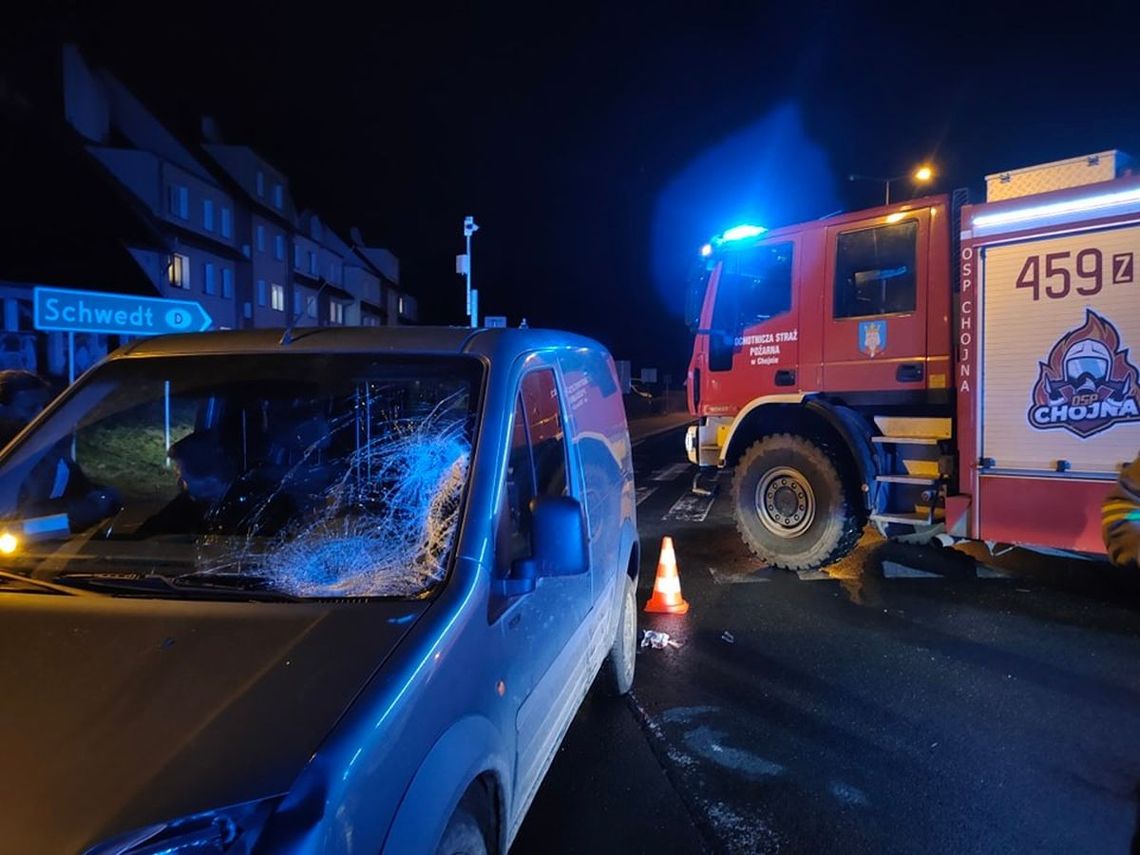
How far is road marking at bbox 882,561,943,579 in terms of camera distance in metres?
7.30

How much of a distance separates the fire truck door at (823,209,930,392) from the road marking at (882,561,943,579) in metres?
1.75

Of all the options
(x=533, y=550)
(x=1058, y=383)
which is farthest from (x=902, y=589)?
(x=533, y=550)

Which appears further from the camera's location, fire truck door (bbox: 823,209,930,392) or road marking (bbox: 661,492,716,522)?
road marking (bbox: 661,492,716,522)

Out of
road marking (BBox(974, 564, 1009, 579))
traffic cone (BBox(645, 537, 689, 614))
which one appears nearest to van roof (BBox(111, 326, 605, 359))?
traffic cone (BBox(645, 537, 689, 614))

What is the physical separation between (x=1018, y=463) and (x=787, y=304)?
247cm

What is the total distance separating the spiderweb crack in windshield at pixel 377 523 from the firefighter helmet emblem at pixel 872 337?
517 centimetres

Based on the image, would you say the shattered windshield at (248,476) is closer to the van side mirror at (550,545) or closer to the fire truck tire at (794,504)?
the van side mirror at (550,545)

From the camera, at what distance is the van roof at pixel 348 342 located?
285 centimetres

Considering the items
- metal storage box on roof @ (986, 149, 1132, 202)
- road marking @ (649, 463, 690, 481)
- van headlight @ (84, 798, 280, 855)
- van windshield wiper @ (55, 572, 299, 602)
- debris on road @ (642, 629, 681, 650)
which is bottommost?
debris on road @ (642, 629, 681, 650)

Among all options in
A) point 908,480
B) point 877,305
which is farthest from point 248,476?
point 877,305

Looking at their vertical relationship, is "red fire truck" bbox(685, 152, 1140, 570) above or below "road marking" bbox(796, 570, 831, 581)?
above

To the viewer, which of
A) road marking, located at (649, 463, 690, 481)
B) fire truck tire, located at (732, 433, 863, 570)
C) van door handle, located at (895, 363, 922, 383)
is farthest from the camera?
road marking, located at (649, 463, 690, 481)

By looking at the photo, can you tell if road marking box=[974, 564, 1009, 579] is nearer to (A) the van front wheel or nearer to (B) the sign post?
(A) the van front wheel

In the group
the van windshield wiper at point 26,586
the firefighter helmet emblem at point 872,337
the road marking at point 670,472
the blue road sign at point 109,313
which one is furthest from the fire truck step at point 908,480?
the road marking at point 670,472
